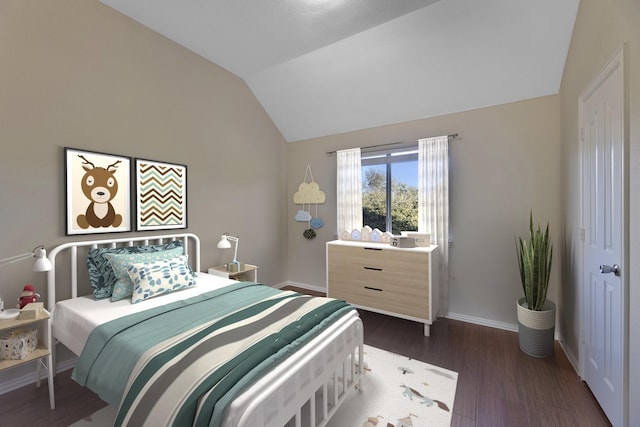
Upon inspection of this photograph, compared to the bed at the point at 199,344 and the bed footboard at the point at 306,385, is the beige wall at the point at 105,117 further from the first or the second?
the bed footboard at the point at 306,385

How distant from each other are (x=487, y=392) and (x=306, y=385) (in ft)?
4.78

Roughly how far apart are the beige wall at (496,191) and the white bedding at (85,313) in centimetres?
287

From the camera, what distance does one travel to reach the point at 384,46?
273 cm

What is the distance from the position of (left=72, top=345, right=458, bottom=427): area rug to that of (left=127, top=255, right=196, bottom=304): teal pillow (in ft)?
2.47

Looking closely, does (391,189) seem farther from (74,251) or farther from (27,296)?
(27,296)

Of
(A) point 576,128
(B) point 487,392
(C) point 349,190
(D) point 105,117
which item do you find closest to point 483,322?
(B) point 487,392

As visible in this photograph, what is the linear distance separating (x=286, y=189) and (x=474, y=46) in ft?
10.0

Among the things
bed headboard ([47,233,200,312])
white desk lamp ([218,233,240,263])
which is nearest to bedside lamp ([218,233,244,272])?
white desk lamp ([218,233,240,263])

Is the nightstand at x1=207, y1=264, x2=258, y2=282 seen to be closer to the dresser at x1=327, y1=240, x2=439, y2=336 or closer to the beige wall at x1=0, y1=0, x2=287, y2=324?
the beige wall at x1=0, y1=0, x2=287, y2=324

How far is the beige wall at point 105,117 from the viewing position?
1.96 m

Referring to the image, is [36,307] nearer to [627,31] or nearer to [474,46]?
[627,31]

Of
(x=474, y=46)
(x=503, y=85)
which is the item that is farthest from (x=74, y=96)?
(x=503, y=85)

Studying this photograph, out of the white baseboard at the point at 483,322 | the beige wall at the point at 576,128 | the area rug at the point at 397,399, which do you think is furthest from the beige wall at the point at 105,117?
the beige wall at the point at 576,128

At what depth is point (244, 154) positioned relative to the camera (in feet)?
12.3
